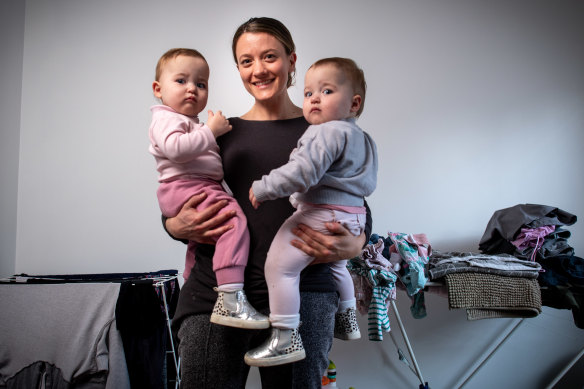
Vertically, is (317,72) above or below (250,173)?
above

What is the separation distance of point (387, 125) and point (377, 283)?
1262 mm

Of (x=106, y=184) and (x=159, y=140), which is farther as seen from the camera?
(x=106, y=184)

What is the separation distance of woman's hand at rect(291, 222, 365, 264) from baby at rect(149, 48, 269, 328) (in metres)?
0.13

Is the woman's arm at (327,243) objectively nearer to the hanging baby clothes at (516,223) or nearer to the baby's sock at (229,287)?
the baby's sock at (229,287)

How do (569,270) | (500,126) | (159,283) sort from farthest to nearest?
1. (500,126)
2. (569,270)
3. (159,283)

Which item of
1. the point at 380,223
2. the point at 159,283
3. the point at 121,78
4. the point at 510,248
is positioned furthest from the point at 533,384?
the point at 121,78

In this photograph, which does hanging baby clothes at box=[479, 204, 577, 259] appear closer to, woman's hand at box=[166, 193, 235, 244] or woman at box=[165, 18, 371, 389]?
woman at box=[165, 18, 371, 389]

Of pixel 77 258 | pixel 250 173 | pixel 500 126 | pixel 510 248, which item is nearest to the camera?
pixel 250 173

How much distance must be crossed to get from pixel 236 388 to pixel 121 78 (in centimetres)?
244

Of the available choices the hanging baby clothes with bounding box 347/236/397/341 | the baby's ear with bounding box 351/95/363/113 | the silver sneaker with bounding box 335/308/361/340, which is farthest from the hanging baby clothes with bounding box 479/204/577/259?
the baby's ear with bounding box 351/95/363/113

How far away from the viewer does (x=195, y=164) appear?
1.04 m

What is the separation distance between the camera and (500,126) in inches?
114

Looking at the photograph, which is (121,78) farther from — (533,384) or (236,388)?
(533,384)

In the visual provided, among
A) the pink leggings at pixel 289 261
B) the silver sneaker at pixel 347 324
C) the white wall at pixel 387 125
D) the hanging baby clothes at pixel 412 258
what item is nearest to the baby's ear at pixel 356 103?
the pink leggings at pixel 289 261
